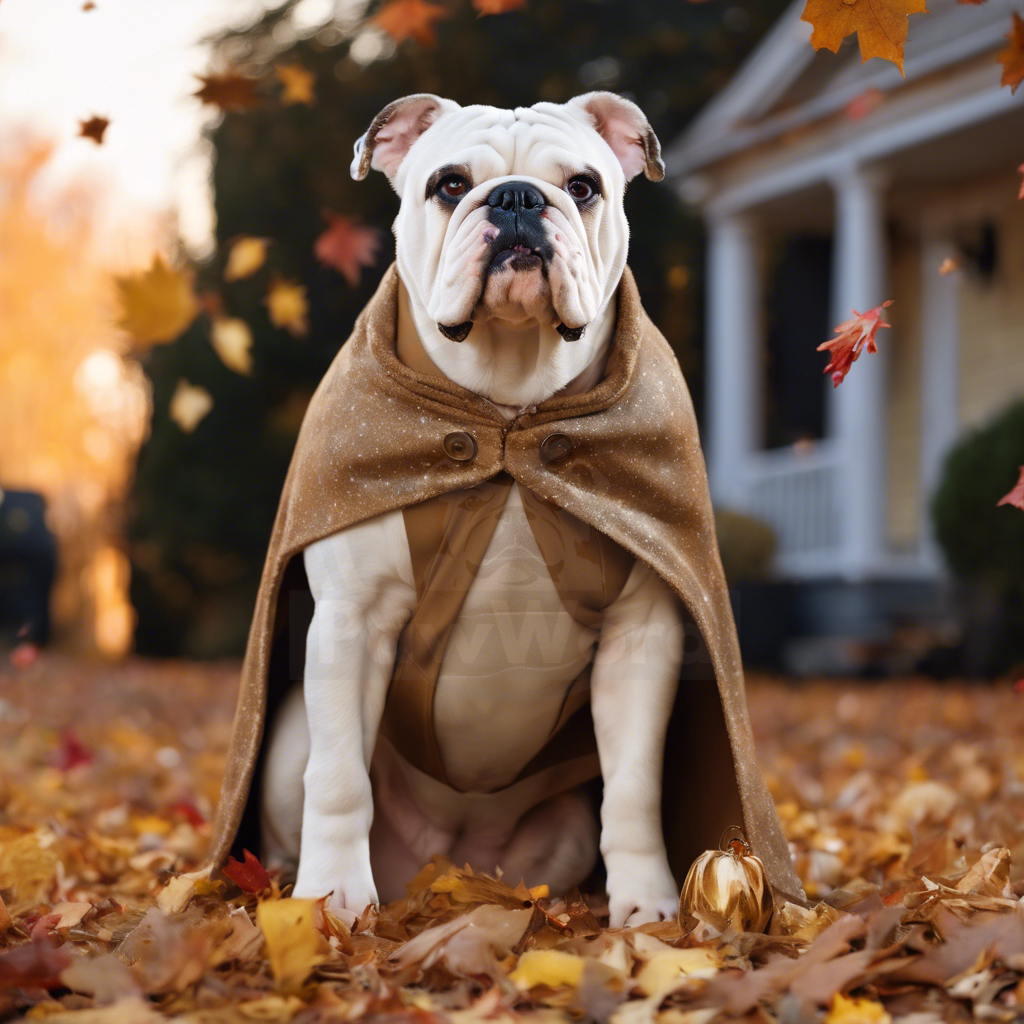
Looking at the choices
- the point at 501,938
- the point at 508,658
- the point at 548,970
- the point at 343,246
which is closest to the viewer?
the point at 548,970

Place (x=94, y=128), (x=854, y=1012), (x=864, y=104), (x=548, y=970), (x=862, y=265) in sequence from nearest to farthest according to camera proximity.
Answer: (x=854, y=1012) → (x=548, y=970) → (x=94, y=128) → (x=864, y=104) → (x=862, y=265)

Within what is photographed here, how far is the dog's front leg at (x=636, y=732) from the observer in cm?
232

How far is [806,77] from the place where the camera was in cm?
986

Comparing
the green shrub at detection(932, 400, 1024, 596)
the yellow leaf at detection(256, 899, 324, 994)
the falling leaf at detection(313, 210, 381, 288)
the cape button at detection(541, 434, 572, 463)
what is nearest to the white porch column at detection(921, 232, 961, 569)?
the green shrub at detection(932, 400, 1024, 596)

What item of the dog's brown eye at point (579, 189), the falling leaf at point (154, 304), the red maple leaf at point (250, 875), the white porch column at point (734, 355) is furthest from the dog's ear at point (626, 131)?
the white porch column at point (734, 355)

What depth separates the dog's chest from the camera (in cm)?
233

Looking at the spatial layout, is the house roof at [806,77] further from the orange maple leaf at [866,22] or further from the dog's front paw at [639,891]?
the dog's front paw at [639,891]

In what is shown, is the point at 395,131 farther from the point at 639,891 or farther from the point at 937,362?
the point at 937,362

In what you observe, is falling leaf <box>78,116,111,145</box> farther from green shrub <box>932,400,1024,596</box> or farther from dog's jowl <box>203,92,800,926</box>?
Result: green shrub <box>932,400,1024,596</box>

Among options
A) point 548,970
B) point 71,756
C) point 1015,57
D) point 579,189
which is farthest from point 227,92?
point 548,970

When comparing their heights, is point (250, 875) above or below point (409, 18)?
below

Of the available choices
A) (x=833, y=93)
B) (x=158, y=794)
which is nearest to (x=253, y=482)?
(x=833, y=93)

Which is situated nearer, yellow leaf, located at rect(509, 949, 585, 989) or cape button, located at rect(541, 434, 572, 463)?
yellow leaf, located at rect(509, 949, 585, 989)

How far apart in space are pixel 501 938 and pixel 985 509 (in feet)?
20.1
